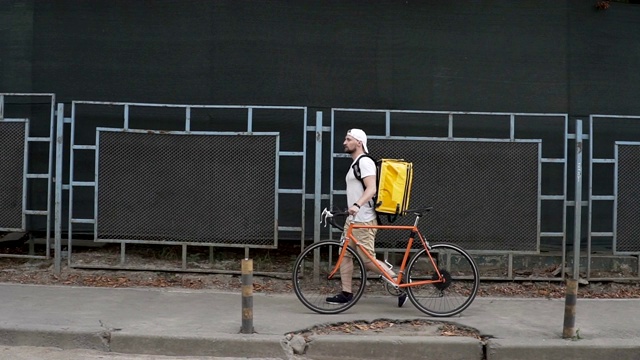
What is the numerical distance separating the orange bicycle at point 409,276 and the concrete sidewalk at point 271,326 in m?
0.16

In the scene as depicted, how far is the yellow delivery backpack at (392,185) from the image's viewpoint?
753 cm

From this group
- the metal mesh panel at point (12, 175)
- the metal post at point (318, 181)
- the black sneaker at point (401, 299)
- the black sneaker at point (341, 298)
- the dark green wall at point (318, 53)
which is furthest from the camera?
the dark green wall at point (318, 53)

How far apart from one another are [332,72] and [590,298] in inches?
156

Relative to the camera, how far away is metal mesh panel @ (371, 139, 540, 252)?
849 cm

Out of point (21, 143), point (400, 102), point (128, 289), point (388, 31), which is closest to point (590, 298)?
point (400, 102)

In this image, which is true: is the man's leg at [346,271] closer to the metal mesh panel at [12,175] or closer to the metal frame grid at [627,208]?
the metal frame grid at [627,208]

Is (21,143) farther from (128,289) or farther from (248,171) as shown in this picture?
(248,171)

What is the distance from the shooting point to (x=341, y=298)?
759 cm

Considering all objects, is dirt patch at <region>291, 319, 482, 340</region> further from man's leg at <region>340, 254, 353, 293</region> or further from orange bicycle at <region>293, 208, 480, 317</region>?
man's leg at <region>340, 254, 353, 293</region>


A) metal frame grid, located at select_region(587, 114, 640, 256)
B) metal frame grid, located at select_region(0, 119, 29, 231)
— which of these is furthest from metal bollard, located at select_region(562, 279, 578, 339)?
metal frame grid, located at select_region(0, 119, 29, 231)

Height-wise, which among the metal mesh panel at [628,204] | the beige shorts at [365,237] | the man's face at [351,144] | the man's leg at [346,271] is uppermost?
the man's face at [351,144]

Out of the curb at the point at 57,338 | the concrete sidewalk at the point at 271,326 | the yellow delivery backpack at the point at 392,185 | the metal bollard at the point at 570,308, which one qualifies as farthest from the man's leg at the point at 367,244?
the curb at the point at 57,338

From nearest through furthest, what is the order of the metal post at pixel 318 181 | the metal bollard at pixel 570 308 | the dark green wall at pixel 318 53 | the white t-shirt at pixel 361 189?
the metal bollard at pixel 570 308 < the white t-shirt at pixel 361 189 < the metal post at pixel 318 181 < the dark green wall at pixel 318 53

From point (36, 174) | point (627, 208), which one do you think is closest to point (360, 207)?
point (627, 208)
